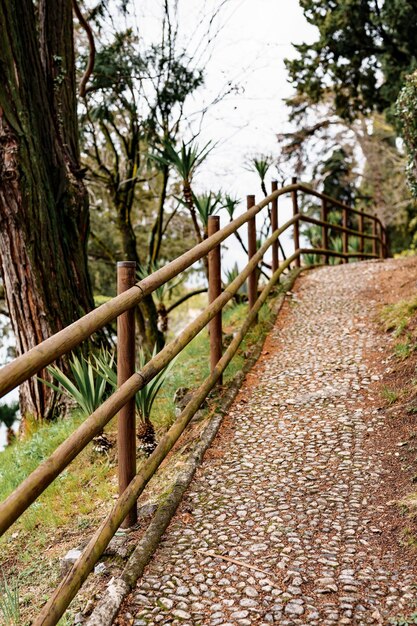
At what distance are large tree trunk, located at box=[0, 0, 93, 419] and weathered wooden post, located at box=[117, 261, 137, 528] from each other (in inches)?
105

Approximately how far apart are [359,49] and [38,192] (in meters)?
8.50

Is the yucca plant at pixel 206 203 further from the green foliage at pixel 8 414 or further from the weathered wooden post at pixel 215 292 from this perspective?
the green foliage at pixel 8 414

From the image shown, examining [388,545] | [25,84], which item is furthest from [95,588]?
[25,84]

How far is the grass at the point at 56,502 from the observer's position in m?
3.29

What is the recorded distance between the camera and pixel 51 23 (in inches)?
247

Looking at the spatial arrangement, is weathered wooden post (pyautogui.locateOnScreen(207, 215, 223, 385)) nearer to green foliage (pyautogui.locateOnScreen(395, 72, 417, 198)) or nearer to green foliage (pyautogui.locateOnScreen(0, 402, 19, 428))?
green foliage (pyautogui.locateOnScreen(395, 72, 417, 198))

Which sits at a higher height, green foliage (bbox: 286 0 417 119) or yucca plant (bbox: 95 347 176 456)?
green foliage (bbox: 286 0 417 119)

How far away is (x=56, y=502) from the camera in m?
4.18

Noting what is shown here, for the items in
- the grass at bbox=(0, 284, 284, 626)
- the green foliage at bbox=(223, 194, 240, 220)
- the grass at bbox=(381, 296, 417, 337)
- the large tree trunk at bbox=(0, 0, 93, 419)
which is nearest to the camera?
the grass at bbox=(0, 284, 284, 626)

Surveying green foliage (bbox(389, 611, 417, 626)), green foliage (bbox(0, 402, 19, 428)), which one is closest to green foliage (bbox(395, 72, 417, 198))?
green foliage (bbox(389, 611, 417, 626))

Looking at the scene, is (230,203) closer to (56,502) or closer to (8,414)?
(56,502)

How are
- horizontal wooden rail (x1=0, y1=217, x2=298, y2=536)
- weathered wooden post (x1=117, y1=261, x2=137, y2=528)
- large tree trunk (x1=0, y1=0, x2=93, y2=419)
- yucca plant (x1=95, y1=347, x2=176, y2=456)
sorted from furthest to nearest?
1. large tree trunk (x1=0, y1=0, x2=93, y2=419)
2. yucca plant (x1=95, y1=347, x2=176, y2=456)
3. weathered wooden post (x1=117, y1=261, x2=137, y2=528)
4. horizontal wooden rail (x1=0, y1=217, x2=298, y2=536)

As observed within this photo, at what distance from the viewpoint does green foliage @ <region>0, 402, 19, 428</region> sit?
1168cm

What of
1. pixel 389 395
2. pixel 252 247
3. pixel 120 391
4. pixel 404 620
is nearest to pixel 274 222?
pixel 252 247
